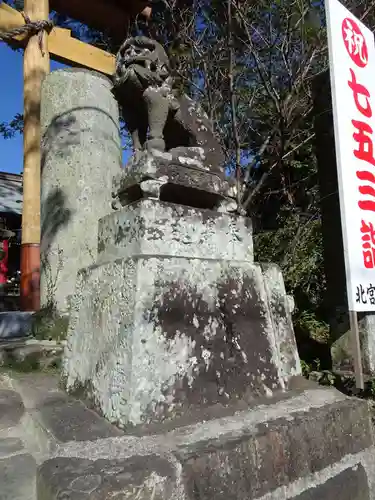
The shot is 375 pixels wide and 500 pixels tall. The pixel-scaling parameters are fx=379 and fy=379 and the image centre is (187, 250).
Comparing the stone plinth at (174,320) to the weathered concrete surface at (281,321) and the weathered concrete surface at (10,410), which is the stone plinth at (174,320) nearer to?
the weathered concrete surface at (281,321)

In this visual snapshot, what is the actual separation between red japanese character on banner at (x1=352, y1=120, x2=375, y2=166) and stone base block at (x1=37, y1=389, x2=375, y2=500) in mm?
1445

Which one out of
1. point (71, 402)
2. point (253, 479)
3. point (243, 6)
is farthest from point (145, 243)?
point (243, 6)

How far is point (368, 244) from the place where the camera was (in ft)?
7.23

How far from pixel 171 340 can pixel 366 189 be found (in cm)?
161

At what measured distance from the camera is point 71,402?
150 centimetres

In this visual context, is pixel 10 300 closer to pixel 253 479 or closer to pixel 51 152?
pixel 51 152

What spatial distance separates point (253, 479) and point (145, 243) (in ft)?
2.86

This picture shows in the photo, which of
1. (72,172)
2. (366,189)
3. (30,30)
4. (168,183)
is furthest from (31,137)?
(366,189)

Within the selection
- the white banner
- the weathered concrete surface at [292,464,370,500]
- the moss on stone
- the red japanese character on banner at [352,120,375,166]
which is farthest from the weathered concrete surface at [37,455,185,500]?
the moss on stone

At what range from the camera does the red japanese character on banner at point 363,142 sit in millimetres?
2304

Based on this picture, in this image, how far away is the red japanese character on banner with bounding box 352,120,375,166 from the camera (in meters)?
2.30

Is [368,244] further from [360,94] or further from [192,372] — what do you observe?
[192,372]

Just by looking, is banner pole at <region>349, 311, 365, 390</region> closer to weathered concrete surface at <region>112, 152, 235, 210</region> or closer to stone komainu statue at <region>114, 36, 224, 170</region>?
weathered concrete surface at <region>112, 152, 235, 210</region>

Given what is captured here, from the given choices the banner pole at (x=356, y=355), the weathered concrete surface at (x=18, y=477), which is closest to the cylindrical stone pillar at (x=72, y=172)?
the weathered concrete surface at (x=18, y=477)
